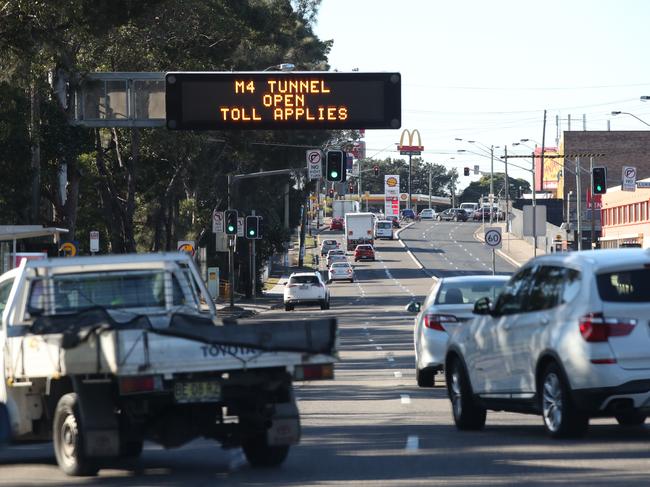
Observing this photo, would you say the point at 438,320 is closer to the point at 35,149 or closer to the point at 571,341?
the point at 571,341

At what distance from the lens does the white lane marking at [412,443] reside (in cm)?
1369

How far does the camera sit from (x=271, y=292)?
80750 millimetres

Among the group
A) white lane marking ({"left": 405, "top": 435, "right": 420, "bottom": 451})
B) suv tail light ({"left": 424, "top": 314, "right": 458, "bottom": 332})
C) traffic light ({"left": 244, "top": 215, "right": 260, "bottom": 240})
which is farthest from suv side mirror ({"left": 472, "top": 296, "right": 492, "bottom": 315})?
traffic light ({"left": 244, "top": 215, "right": 260, "bottom": 240})

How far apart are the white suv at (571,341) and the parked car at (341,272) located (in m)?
74.7

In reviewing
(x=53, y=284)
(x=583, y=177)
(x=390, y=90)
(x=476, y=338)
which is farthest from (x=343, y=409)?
(x=583, y=177)

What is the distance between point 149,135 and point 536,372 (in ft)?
125

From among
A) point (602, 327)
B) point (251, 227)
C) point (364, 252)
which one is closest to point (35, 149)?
point (251, 227)

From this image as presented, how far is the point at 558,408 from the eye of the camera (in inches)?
537

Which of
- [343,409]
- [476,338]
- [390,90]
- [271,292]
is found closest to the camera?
[476,338]

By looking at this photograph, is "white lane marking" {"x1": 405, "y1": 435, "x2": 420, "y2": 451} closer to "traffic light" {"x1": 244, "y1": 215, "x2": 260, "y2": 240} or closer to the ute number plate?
the ute number plate

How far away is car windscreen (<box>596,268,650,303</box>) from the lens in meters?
13.1

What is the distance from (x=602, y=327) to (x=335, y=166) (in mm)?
25706

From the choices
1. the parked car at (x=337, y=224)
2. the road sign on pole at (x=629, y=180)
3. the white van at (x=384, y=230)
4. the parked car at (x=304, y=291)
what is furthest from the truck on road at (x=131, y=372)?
the parked car at (x=337, y=224)

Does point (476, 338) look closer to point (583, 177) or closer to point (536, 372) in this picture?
point (536, 372)
